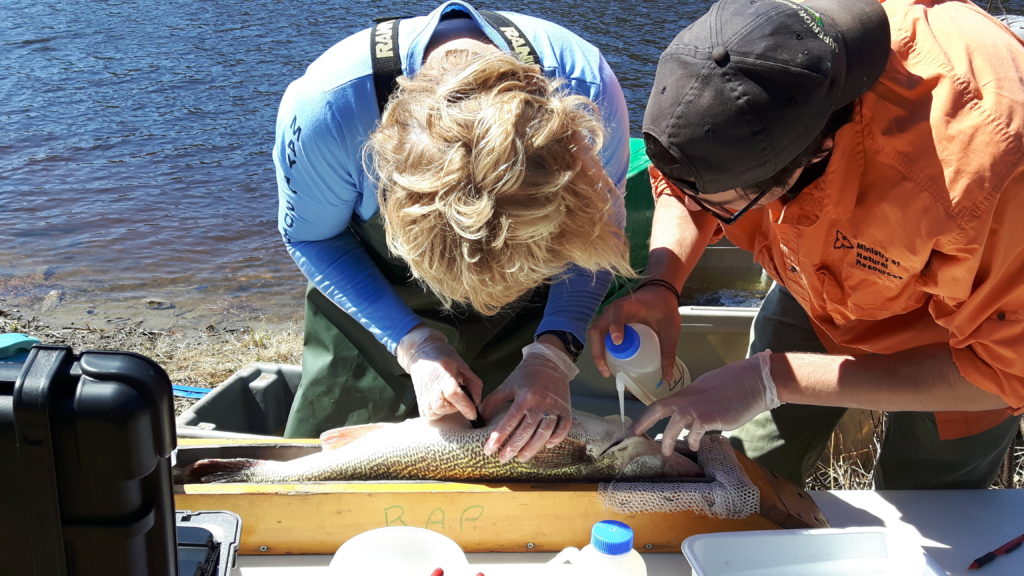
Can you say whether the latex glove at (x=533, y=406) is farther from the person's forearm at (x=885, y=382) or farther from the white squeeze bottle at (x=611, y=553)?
the person's forearm at (x=885, y=382)

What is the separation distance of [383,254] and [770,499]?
1.20 m

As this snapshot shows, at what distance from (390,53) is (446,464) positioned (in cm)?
93

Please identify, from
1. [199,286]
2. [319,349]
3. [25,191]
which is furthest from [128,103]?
[319,349]

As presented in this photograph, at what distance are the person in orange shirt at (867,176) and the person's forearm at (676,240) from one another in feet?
1.07

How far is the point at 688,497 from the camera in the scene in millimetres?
1727

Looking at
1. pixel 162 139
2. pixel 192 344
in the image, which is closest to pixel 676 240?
pixel 192 344

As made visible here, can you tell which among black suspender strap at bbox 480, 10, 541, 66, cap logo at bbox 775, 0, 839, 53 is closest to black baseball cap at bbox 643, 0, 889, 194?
cap logo at bbox 775, 0, 839, 53

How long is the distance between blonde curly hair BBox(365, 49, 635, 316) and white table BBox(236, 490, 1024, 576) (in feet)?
1.98

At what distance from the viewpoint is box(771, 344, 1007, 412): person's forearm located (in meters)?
1.70

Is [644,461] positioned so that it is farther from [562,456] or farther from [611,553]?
[611,553]

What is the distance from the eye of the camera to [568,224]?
1.56 metres

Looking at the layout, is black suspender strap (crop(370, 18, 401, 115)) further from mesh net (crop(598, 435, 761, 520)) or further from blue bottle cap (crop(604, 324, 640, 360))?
mesh net (crop(598, 435, 761, 520))

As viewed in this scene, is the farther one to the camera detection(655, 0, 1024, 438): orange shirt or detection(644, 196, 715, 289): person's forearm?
detection(644, 196, 715, 289): person's forearm

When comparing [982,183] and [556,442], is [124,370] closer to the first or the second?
[556,442]
